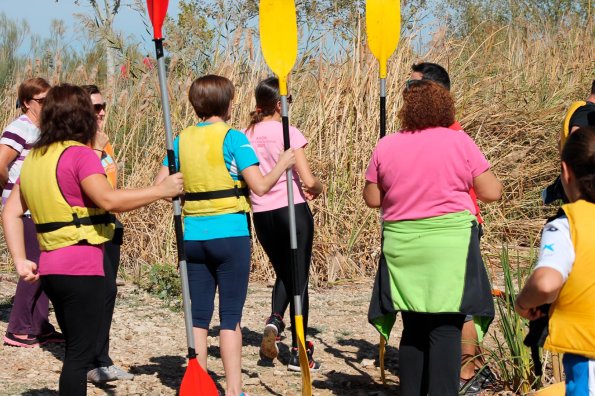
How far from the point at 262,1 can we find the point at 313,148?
350 cm

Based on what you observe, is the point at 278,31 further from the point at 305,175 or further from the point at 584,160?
the point at 584,160

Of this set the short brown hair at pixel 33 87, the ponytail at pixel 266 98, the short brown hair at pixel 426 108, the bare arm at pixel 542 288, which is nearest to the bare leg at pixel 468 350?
the short brown hair at pixel 426 108

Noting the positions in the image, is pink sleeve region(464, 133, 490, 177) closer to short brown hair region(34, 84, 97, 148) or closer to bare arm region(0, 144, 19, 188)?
short brown hair region(34, 84, 97, 148)

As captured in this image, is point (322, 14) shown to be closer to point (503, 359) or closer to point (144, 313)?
point (144, 313)

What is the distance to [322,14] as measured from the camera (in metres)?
9.44

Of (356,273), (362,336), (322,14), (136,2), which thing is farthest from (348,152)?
(136,2)

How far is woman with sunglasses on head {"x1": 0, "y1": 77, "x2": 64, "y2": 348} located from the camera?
18.9 feet

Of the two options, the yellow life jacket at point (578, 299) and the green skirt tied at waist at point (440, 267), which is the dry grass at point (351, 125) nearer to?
the green skirt tied at waist at point (440, 267)

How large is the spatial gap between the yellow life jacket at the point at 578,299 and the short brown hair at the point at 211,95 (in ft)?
7.73

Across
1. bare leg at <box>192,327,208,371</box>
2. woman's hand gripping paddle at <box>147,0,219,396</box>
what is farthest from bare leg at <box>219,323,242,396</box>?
woman's hand gripping paddle at <box>147,0,219,396</box>

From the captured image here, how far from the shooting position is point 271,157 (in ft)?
18.7

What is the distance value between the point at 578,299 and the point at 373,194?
1.59 m

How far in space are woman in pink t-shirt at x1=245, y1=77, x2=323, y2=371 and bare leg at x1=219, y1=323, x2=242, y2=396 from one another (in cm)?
89

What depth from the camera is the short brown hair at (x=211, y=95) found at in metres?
4.79
